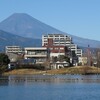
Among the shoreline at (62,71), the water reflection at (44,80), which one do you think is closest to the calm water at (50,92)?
the water reflection at (44,80)

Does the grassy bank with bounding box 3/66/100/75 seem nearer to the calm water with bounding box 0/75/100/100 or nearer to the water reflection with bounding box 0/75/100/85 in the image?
the water reflection with bounding box 0/75/100/85

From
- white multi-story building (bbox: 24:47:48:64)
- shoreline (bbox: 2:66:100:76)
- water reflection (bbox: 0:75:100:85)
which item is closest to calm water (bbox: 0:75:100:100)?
water reflection (bbox: 0:75:100:85)

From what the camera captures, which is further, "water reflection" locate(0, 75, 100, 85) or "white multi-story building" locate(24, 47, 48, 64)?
"white multi-story building" locate(24, 47, 48, 64)

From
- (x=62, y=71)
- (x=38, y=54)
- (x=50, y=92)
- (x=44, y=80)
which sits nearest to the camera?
(x=50, y=92)

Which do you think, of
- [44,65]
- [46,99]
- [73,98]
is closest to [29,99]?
[46,99]

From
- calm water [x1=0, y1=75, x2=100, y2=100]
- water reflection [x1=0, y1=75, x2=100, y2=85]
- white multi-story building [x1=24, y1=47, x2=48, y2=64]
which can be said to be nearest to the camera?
calm water [x1=0, y1=75, x2=100, y2=100]

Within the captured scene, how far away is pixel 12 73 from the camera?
102 m

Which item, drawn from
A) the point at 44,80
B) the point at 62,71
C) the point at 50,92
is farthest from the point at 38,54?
the point at 50,92

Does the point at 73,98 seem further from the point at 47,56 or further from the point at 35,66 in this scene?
the point at 47,56

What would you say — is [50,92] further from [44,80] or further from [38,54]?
[38,54]

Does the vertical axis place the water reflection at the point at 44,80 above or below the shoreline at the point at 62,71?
below

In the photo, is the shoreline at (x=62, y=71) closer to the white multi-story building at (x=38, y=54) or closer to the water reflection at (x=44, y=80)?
the water reflection at (x=44, y=80)

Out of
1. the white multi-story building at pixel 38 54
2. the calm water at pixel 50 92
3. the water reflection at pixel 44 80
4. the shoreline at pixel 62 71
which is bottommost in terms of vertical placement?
the calm water at pixel 50 92

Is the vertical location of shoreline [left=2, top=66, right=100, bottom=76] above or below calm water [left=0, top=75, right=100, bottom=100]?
above
